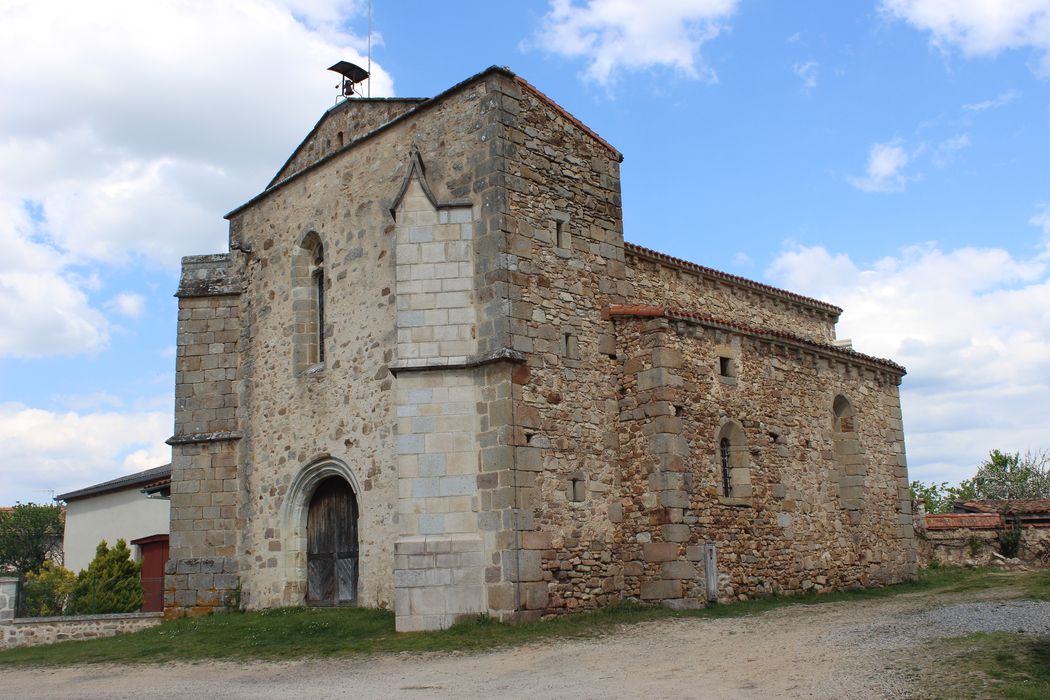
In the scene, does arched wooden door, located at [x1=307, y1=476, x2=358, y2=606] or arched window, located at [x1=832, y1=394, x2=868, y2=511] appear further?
arched window, located at [x1=832, y1=394, x2=868, y2=511]

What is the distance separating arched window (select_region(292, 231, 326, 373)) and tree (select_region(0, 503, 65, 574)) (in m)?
28.3

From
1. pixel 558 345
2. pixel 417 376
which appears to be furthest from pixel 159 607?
pixel 558 345

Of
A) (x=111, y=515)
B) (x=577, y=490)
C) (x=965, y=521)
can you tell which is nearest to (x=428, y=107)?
(x=577, y=490)

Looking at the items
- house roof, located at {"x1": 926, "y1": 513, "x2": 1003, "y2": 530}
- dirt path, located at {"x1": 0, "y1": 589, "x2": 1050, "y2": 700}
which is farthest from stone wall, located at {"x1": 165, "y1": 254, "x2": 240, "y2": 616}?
house roof, located at {"x1": 926, "y1": 513, "x2": 1003, "y2": 530}

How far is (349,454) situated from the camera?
16000 mm

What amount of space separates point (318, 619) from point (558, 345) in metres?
5.52

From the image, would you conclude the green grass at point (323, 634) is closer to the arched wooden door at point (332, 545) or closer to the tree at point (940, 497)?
the arched wooden door at point (332, 545)

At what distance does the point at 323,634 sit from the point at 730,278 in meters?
11.0

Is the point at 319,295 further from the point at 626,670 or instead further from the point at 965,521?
the point at 965,521

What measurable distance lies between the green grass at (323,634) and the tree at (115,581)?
460cm

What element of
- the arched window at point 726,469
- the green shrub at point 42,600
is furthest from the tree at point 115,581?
the arched window at point 726,469

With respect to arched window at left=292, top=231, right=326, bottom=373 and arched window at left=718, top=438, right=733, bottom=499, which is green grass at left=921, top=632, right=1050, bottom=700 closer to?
arched window at left=718, top=438, right=733, bottom=499

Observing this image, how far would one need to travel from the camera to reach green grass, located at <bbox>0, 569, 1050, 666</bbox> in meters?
12.7

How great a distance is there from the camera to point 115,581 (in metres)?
21.7
